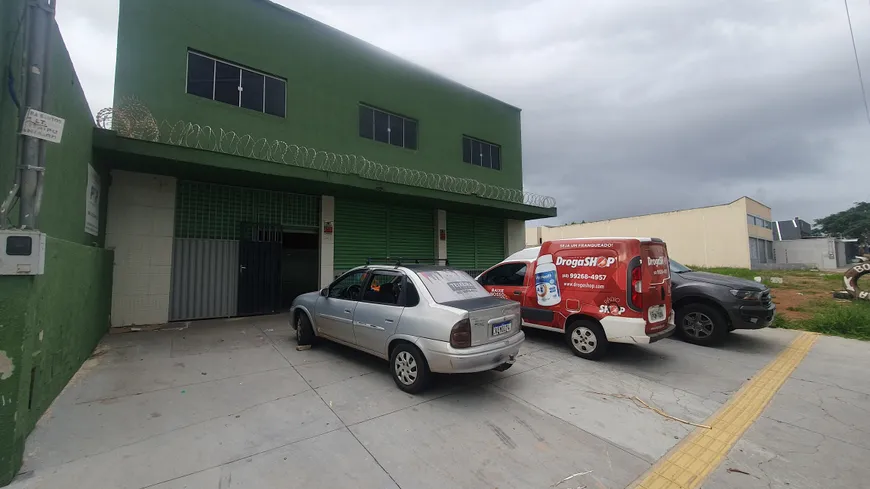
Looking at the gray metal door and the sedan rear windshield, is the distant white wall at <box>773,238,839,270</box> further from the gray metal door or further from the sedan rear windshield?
the gray metal door

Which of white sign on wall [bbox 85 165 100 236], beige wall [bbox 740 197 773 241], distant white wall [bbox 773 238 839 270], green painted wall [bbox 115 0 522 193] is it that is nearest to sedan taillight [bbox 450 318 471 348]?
white sign on wall [bbox 85 165 100 236]

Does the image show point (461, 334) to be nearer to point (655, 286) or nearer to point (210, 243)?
point (655, 286)

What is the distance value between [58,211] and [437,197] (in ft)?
24.9

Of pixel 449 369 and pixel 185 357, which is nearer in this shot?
pixel 449 369

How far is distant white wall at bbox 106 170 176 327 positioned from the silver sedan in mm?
4624

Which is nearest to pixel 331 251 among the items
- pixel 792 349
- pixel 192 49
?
pixel 192 49

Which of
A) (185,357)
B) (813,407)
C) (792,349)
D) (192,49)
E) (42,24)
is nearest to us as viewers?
(42,24)

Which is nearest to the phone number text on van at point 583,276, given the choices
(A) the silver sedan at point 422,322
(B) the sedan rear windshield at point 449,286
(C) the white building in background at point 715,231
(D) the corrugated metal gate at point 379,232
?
(A) the silver sedan at point 422,322

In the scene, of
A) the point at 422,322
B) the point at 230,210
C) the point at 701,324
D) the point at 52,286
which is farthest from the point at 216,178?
the point at 701,324

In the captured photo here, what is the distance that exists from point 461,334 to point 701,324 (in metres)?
5.82

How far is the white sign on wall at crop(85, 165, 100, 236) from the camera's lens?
5.61 metres

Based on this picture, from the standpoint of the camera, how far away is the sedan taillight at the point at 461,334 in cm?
389

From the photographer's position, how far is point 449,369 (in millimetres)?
3881

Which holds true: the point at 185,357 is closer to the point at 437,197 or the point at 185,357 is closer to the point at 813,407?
the point at 437,197
